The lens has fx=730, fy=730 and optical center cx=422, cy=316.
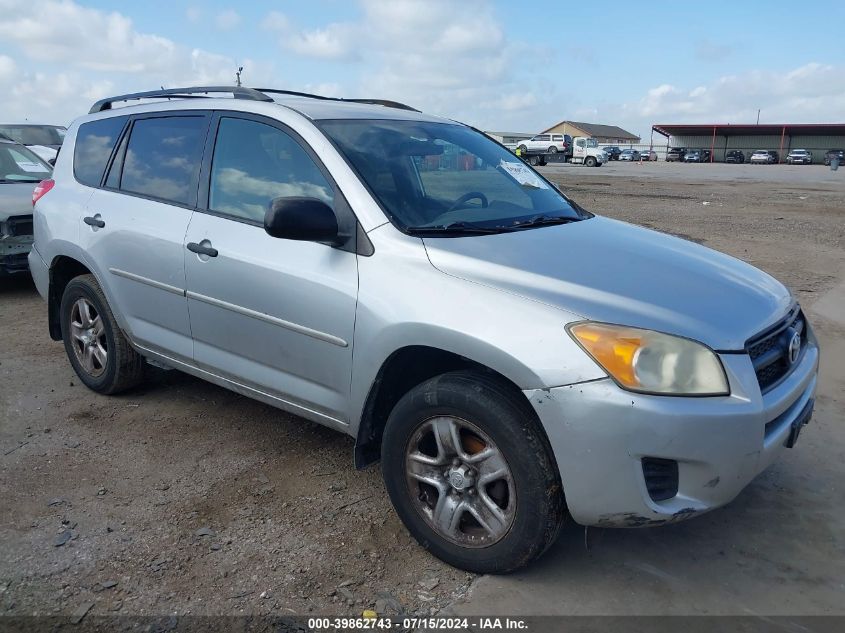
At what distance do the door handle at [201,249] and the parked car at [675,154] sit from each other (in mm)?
74327

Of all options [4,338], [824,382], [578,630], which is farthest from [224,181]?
[824,382]

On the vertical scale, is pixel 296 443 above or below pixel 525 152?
below

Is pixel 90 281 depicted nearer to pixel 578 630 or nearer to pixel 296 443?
pixel 296 443

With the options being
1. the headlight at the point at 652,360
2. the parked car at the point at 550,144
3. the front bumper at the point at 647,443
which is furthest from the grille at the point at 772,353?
the parked car at the point at 550,144

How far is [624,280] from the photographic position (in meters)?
2.82

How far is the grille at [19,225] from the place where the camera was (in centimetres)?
720

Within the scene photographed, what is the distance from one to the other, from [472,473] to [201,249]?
1757 mm

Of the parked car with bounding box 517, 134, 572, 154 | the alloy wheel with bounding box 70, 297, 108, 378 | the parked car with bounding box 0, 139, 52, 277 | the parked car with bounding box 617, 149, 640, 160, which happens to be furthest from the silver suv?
the parked car with bounding box 617, 149, 640, 160

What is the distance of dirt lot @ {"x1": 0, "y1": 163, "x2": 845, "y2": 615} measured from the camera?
2.73 meters

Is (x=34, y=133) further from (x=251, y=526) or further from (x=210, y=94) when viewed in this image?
(x=251, y=526)

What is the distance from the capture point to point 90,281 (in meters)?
4.48

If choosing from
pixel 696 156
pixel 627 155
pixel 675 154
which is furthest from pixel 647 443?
pixel 675 154

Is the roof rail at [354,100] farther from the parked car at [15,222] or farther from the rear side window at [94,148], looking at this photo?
the parked car at [15,222]

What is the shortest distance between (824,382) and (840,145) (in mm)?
76113
